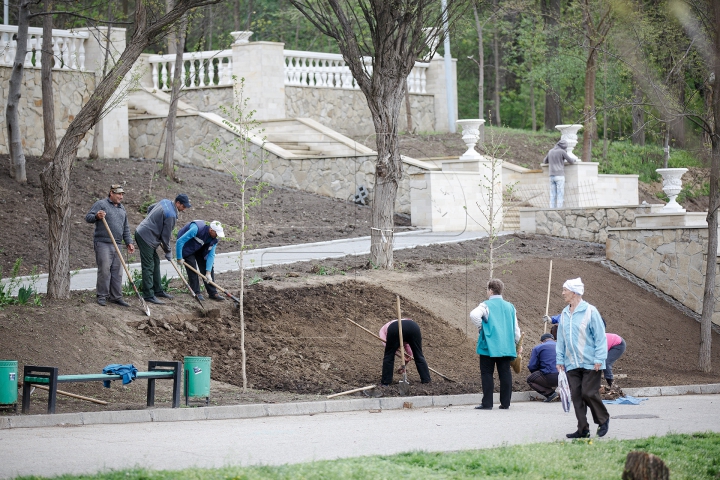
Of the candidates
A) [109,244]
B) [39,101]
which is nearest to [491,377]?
[109,244]

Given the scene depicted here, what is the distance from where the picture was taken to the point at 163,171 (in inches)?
885

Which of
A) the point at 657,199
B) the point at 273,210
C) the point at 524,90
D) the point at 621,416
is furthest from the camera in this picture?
the point at 524,90

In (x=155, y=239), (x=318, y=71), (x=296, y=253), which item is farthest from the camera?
(x=318, y=71)

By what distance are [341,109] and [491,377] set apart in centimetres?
2082

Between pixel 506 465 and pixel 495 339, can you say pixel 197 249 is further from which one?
pixel 506 465

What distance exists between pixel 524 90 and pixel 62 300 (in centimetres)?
3249

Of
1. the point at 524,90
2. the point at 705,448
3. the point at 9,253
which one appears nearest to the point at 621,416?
the point at 705,448

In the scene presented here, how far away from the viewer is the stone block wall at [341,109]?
29.3m

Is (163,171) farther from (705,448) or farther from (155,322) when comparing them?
(705,448)

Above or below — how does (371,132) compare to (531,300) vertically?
above

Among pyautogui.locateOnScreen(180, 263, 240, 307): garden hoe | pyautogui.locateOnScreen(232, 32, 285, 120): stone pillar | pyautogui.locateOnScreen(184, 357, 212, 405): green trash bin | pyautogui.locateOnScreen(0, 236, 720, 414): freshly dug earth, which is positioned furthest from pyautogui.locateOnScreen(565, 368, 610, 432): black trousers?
pyautogui.locateOnScreen(232, 32, 285, 120): stone pillar

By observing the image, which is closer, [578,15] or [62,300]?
[62,300]

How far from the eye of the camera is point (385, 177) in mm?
16359

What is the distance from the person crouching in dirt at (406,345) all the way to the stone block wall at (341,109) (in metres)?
17.7
